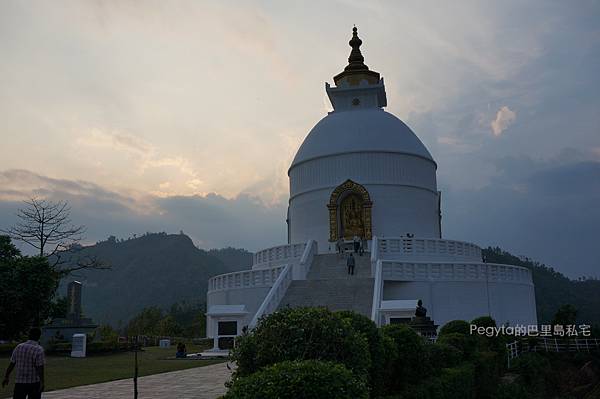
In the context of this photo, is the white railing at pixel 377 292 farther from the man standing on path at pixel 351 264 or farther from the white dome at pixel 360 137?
A: the white dome at pixel 360 137

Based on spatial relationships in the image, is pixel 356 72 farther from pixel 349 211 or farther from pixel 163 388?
pixel 163 388

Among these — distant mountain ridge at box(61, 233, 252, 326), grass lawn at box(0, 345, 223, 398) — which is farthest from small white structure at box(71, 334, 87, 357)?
distant mountain ridge at box(61, 233, 252, 326)

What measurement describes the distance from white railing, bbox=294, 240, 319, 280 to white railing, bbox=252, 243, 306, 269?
22.2 inches

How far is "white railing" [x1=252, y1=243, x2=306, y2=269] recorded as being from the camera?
26469mm

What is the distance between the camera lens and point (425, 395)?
8750 mm

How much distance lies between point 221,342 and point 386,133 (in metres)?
15.6

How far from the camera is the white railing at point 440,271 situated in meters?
22.9

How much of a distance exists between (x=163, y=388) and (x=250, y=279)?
1402cm

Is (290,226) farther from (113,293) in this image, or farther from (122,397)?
(113,293)

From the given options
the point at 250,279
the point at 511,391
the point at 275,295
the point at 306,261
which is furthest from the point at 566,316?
the point at 250,279

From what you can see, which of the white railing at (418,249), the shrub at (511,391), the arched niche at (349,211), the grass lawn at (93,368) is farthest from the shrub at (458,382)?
the arched niche at (349,211)

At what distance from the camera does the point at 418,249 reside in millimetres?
25828

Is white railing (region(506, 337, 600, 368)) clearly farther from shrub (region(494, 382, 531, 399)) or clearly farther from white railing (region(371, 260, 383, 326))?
white railing (region(371, 260, 383, 326))

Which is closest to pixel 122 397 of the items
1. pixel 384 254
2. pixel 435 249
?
pixel 384 254
